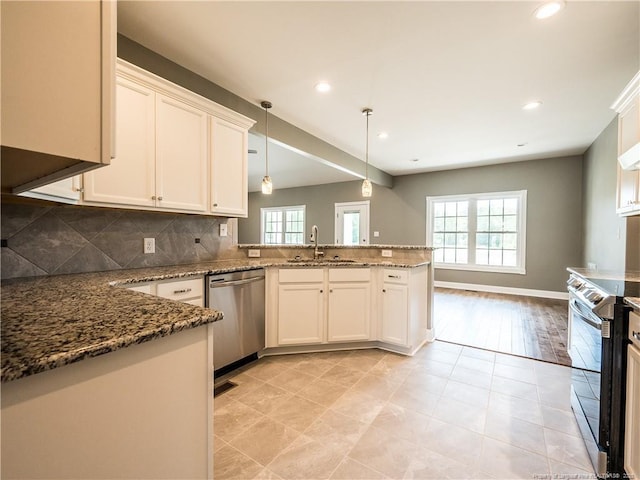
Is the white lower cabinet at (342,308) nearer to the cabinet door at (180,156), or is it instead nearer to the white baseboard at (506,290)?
the cabinet door at (180,156)

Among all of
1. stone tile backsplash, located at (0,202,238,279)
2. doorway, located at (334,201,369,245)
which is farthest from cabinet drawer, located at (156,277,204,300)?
doorway, located at (334,201,369,245)

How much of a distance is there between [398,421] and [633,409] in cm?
110

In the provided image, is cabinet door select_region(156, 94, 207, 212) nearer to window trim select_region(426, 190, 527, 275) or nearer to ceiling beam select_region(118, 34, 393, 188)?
ceiling beam select_region(118, 34, 393, 188)

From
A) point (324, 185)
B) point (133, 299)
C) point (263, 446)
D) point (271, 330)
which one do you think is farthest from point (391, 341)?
point (324, 185)

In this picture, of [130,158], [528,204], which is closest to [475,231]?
[528,204]

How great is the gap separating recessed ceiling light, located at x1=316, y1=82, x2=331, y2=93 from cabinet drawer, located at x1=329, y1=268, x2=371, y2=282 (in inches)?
68.7

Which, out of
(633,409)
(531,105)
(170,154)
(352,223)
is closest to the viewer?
(633,409)

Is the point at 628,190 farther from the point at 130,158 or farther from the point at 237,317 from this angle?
the point at 130,158

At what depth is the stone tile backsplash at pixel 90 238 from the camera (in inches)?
68.3

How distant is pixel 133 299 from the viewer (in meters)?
1.09

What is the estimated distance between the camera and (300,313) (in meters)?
2.79

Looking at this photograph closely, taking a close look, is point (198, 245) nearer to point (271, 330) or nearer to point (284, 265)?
point (284, 265)

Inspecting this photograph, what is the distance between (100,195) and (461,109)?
3.49 metres

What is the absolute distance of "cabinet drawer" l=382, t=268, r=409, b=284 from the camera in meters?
2.75
